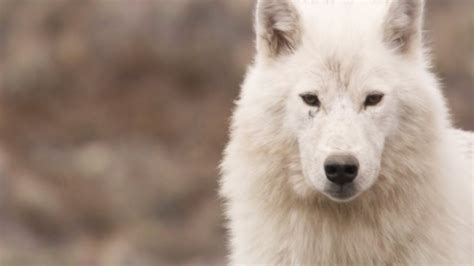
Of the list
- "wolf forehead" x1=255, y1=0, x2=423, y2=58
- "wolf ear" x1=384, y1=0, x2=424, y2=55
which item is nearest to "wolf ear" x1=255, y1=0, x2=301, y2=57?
"wolf forehead" x1=255, y1=0, x2=423, y2=58

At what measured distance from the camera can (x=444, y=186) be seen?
24.6 ft

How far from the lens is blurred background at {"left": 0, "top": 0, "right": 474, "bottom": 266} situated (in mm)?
19797

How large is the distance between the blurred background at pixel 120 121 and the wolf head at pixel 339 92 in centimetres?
1198

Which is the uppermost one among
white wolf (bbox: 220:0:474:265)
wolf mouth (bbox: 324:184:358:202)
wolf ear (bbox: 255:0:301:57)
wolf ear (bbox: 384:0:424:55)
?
wolf ear (bbox: 255:0:301:57)

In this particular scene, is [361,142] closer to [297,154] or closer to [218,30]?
[297,154]

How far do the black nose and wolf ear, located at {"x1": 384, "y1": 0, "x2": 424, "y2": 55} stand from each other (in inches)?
37.0

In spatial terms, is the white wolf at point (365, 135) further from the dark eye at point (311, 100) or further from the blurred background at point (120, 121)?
the blurred background at point (120, 121)

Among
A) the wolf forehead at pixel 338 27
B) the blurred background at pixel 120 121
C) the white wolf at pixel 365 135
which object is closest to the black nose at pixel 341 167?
the white wolf at pixel 365 135

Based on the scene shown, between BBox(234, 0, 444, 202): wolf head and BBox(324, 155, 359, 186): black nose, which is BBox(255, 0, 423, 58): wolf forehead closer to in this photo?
BBox(234, 0, 444, 202): wolf head

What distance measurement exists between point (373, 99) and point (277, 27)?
82cm

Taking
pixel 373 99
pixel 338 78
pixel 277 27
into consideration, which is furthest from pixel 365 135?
pixel 277 27

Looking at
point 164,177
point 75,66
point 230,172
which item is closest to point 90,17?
point 75,66

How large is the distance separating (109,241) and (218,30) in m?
4.03

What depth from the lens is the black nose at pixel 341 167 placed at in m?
6.80
